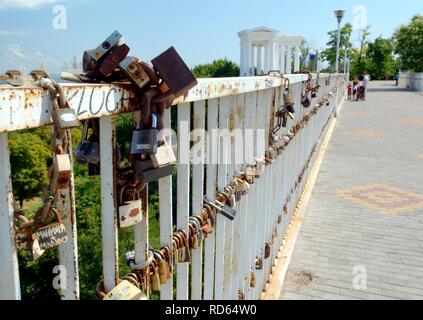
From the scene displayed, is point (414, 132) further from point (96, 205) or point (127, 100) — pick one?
point (96, 205)

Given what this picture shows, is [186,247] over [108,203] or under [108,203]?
under

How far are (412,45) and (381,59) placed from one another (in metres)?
20.6

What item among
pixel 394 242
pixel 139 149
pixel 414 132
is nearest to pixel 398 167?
pixel 394 242

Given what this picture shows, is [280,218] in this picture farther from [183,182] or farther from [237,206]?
[183,182]

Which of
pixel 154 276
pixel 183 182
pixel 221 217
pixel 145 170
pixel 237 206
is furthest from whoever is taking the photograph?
pixel 237 206

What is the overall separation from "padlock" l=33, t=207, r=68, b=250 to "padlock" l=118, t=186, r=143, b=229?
0.26 metres

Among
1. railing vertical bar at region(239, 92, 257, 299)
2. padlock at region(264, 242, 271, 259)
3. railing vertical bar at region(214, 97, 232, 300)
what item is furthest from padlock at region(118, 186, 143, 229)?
padlock at region(264, 242, 271, 259)

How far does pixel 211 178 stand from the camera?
2.03 meters

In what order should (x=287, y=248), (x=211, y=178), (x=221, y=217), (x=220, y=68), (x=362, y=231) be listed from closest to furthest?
(x=211, y=178)
(x=221, y=217)
(x=287, y=248)
(x=362, y=231)
(x=220, y=68)

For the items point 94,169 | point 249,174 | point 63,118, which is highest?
point 63,118

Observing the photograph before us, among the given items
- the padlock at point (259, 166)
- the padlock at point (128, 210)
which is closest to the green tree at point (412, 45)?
the padlock at point (259, 166)

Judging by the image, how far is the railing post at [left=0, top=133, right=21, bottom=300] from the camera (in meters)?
0.79

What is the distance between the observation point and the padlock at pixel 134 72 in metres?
1.06

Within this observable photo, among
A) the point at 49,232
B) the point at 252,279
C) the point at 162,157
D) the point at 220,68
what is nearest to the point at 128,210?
the point at 162,157
